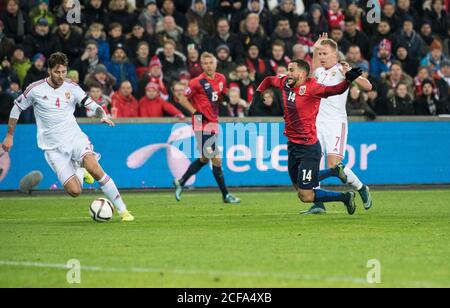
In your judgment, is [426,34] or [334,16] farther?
[426,34]

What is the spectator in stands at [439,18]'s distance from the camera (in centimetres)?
2612

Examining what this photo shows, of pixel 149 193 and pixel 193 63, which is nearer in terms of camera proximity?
pixel 149 193

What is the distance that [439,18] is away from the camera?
26172 mm

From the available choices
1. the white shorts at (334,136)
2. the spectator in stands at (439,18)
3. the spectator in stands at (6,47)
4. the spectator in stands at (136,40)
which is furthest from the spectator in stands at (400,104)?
the spectator in stands at (6,47)

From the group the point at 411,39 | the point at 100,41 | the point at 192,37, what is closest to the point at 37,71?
the point at 100,41

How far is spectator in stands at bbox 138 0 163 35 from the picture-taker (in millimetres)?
23578

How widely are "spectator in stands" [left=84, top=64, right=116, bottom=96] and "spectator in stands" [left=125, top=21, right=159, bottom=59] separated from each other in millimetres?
1126

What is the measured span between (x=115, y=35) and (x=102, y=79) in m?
1.26

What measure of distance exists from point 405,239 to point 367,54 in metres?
12.8

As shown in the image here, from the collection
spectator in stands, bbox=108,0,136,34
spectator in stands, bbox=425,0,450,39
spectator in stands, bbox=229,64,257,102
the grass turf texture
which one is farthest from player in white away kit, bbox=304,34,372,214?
spectator in stands, bbox=425,0,450,39

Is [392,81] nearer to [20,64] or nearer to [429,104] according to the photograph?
[429,104]
